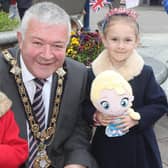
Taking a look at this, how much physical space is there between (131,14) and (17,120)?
817 millimetres

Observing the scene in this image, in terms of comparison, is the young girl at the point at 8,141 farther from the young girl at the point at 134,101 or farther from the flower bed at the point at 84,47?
the flower bed at the point at 84,47

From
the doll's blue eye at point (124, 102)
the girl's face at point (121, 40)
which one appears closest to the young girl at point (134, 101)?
the girl's face at point (121, 40)

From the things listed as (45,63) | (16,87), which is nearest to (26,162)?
(16,87)

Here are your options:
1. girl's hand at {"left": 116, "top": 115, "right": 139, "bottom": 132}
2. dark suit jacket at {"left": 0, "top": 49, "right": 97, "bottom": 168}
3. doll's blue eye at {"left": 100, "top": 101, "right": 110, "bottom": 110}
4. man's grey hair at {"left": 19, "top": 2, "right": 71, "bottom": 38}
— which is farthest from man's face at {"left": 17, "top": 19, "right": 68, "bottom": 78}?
girl's hand at {"left": 116, "top": 115, "right": 139, "bottom": 132}

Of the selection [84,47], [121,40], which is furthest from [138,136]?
[84,47]

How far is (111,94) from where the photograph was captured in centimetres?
235

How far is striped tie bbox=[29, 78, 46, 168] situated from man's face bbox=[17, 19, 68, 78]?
117 mm

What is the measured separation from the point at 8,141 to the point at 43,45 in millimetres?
476

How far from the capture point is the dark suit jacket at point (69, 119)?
2.44m

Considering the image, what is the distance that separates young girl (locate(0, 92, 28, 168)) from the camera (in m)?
2.15

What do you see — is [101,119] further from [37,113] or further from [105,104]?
[37,113]

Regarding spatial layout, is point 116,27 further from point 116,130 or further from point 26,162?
point 26,162

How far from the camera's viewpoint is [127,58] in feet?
8.34

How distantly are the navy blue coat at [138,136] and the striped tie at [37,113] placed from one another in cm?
25
